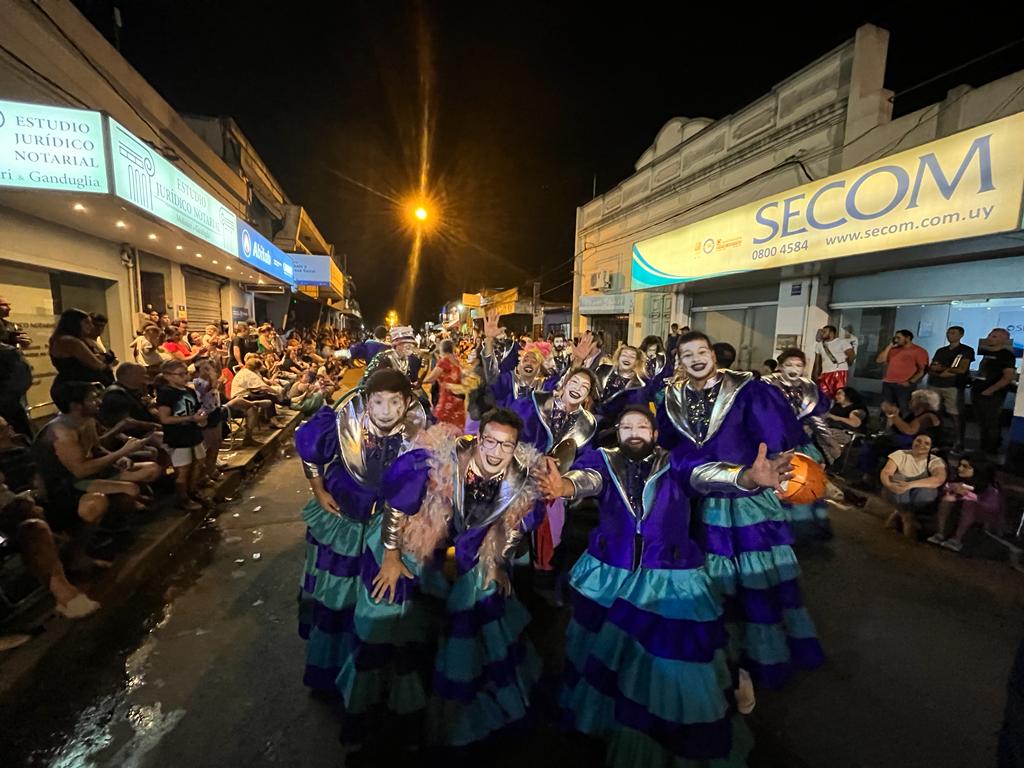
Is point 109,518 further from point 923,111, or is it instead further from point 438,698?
point 923,111

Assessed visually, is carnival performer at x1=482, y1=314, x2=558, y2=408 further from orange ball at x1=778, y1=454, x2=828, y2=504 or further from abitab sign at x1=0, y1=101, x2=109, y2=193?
abitab sign at x1=0, y1=101, x2=109, y2=193

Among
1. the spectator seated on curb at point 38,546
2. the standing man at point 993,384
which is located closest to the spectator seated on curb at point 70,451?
the spectator seated on curb at point 38,546

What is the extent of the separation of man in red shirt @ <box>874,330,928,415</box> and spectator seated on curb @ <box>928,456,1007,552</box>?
233cm

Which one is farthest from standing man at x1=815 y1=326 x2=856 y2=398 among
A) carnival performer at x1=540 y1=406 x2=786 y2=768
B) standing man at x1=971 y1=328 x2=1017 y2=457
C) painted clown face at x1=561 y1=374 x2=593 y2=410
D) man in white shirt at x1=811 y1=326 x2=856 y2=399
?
carnival performer at x1=540 y1=406 x2=786 y2=768

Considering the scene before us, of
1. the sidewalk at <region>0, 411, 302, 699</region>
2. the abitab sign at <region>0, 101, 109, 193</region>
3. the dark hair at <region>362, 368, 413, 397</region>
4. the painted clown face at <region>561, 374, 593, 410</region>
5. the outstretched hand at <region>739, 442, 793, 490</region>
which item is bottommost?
the sidewalk at <region>0, 411, 302, 699</region>

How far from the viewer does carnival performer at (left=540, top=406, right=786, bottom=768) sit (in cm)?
199

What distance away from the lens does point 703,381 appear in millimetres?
2965

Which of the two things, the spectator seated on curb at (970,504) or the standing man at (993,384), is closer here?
the spectator seated on curb at (970,504)

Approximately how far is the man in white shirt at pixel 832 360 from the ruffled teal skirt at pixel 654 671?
7177 mm

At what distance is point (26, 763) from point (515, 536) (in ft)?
8.51

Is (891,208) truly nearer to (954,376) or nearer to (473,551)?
(954,376)

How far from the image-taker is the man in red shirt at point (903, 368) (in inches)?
271

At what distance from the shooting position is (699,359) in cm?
290

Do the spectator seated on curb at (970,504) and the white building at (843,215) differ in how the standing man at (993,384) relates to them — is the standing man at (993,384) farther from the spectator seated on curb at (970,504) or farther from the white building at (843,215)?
the spectator seated on curb at (970,504)
